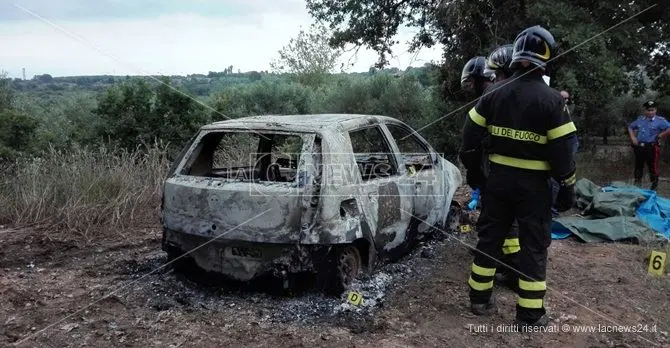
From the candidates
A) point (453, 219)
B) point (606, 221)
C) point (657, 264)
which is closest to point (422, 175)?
point (453, 219)

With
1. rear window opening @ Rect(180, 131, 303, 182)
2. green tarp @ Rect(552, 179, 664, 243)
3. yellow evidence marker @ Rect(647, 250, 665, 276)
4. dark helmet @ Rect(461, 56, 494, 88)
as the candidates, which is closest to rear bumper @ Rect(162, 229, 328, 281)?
rear window opening @ Rect(180, 131, 303, 182)

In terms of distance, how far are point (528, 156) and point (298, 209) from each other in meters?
1.78

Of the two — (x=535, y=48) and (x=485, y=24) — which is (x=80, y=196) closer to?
(x=535, y=48)

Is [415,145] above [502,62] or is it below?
below

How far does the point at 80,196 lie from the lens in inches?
294

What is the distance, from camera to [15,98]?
24.2 meters

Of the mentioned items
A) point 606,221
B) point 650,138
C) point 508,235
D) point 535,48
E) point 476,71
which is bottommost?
point 606,221

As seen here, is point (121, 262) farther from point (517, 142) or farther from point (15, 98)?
point (15, 98)

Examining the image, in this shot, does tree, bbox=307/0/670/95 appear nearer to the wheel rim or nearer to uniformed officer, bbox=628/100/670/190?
uniformed officer, bbox=628/100/670/190

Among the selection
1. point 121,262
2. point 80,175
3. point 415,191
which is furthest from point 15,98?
point 415,191

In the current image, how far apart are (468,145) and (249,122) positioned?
1.89 m

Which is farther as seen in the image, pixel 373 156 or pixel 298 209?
pixel 373 156

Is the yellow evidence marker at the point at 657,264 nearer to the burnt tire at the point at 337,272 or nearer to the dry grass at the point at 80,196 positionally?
the burnt tire at the point at 337,272

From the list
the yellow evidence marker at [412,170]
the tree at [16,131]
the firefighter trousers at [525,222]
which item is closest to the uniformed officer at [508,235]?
the firefighter trousers at [525,222]
